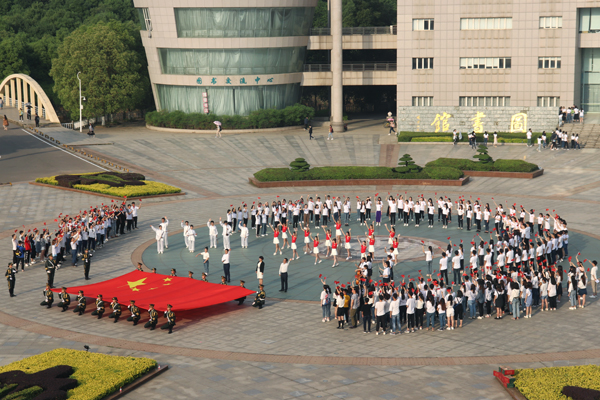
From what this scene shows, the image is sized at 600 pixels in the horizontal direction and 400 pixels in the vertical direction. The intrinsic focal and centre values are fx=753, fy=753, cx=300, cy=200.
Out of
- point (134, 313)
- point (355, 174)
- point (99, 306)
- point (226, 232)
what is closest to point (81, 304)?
point (99, 306)

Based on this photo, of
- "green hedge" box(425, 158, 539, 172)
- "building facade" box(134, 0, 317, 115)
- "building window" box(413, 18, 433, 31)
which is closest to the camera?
"green hedge" box(425, 158, 539, 172)

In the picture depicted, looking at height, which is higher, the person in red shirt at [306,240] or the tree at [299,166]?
the tree at [299,166]

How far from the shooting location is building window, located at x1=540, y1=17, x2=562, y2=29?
6272 centimetres

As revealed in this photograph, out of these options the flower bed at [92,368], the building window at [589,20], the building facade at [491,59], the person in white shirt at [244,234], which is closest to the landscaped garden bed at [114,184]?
the person in white shirt at [244,234]

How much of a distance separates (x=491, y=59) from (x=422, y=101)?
6.80 meters

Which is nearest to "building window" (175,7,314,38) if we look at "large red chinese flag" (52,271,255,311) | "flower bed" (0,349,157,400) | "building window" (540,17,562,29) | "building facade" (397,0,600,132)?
"building facade" (397,0,600,132)

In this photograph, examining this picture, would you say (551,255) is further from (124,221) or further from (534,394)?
(124,221)

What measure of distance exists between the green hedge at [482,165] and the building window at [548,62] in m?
16.2

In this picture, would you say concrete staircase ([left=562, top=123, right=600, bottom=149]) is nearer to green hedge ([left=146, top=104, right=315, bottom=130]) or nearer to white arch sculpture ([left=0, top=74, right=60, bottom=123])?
green hedge ([left=146, top=104, right=315, bottom=130])

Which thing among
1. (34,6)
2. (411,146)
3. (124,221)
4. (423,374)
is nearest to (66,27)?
(34,6)

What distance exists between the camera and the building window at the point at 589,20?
63.5 metres

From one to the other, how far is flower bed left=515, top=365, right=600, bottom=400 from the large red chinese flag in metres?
10.8

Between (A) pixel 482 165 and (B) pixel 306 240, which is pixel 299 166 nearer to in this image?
(A) pixel 482 165

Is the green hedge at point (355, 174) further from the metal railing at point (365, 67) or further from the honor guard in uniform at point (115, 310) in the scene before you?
the honor guard in uniform at point (115, 310)
